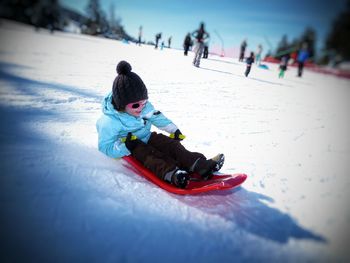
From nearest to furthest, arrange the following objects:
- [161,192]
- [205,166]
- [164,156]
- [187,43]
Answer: [161,192] → [205,166] → [164,156] → [187,43]

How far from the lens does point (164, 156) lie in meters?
1.80

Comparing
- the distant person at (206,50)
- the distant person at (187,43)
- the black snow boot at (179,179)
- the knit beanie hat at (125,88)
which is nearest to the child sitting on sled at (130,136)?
the knit beanie hat at (125,88)

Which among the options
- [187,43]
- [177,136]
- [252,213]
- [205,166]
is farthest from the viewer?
[187,43]

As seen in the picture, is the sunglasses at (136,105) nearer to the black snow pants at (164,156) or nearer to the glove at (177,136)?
the black snow pants at (164,156)

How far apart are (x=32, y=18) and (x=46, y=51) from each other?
5979 millimetres

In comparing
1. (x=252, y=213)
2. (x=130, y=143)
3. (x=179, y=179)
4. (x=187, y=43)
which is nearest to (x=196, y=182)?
(x=179, y=179)

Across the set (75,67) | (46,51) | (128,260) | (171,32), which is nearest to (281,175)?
(128,260)

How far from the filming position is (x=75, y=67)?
200 inches

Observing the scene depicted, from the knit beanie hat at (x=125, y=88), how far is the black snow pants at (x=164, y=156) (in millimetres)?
386

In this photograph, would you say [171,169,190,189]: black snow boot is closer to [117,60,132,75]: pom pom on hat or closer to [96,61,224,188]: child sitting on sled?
[96,61,224,188]: child sitting on sled

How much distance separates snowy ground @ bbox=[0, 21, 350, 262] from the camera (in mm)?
1139

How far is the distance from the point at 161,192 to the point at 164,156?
1.05ft

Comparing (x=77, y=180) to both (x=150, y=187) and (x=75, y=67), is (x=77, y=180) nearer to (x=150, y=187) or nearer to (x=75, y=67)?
(x=150, y=187)

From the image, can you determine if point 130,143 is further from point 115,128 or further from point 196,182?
point 196,182
